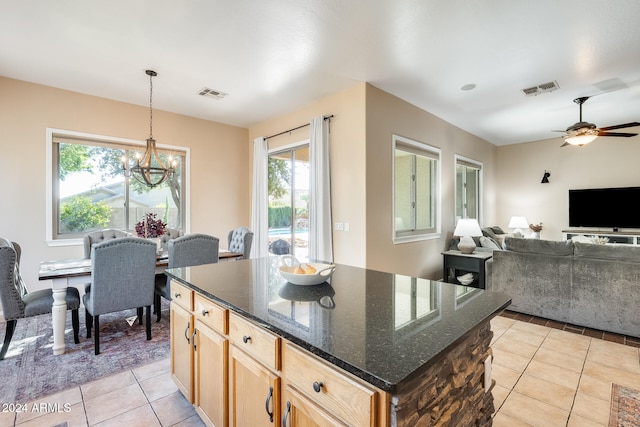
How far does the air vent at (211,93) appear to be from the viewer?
159 inches

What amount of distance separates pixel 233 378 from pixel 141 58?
3.35 metres

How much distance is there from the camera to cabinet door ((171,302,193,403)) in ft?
5.87

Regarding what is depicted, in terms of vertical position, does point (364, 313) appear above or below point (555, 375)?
above

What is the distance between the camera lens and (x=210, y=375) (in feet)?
5.22

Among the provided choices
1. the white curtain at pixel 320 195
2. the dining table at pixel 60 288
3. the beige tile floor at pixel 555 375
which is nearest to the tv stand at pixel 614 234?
the beige tile floor at pixel 555 375

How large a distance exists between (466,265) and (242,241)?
11.1 feet

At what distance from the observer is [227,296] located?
57.3 inches

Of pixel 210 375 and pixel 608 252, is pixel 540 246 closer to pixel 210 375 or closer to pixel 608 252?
pixel 608 252

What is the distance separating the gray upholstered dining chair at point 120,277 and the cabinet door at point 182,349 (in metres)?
1.06

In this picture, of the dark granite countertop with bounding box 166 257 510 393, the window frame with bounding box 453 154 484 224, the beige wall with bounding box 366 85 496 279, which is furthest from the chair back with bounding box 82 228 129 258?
the window frame with bounding box 453 154 484 224

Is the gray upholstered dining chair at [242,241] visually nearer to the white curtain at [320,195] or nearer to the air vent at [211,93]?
the white curtain at [320,195]

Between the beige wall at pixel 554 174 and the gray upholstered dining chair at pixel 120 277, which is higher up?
the beige wall at pixel 554 174

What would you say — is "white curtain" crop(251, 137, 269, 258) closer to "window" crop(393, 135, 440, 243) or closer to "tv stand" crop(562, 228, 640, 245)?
"window" crop(393, 135, 440, 243)

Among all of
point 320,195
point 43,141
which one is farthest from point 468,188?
point 43,141
